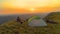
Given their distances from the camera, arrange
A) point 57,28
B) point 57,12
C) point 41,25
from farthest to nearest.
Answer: point 57,12 → point 41,25 → point 57,28

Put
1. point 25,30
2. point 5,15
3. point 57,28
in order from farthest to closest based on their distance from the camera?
point 5,15 → point 57,28 → point 25,30

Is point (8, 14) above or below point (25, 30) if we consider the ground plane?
above

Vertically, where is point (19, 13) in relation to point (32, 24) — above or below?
above

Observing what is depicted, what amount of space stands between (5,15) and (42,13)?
3.65 feet

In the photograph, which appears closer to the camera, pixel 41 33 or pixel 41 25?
pixel 41 33

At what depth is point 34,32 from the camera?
103 inches

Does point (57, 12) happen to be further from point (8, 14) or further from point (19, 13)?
point (8, 14)

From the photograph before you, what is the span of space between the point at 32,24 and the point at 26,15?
1.24 metres

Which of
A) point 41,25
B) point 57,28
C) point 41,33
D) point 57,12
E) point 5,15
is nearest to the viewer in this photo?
point 41,33

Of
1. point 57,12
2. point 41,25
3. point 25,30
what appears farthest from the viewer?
point 57,12

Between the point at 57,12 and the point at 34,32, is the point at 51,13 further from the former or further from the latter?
the point at 34,32

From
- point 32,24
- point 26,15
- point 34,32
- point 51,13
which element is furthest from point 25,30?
point 51,13

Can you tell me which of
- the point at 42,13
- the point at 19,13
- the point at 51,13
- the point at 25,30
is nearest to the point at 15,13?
the point at 19,13

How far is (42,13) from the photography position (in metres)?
4.41
